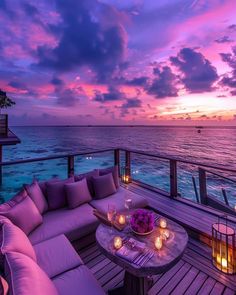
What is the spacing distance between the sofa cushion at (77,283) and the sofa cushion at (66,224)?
789 millimetres

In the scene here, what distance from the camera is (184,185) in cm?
1339

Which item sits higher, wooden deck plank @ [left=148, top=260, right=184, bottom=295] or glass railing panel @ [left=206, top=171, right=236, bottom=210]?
wooden deck plank @ [left=148, top=260, right=184, bottom=295]

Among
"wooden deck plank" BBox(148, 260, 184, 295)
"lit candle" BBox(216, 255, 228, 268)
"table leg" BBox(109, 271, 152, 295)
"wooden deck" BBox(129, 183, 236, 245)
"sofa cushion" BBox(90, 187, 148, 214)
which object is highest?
"sofa cushion" BBox(90, 187, 148, 214)

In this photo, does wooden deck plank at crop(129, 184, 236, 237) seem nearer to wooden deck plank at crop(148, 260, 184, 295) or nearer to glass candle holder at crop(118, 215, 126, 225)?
wooden deck plank at crop(148, 260, 184, 295)

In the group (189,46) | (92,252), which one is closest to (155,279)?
(92,252)

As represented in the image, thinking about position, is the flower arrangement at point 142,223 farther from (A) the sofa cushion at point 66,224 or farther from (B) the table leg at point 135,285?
(A) the sofa cushion at point 66,224

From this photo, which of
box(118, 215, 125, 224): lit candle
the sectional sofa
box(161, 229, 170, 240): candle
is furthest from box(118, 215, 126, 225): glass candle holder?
the sectional sofa

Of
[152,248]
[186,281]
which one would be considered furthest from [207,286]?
[152,248]

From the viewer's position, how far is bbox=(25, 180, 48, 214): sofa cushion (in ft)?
8.58

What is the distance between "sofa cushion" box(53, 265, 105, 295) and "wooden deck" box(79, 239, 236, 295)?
58 centimetres

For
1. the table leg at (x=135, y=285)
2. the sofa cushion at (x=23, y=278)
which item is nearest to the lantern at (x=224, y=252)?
the table leg at (x=135, y=285)

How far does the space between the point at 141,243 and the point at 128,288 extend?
0.49 m

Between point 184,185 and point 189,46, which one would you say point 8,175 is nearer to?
point 184,185

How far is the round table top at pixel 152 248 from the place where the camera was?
1.42 m
